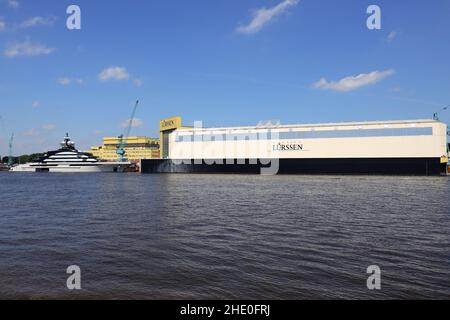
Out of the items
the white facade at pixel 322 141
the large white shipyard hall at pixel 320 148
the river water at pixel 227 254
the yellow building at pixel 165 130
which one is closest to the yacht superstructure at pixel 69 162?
the yellow building at pixel 165 130

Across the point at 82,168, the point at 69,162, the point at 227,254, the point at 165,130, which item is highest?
the point at 165,130

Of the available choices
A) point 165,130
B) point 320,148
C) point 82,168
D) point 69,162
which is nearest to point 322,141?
point 320,148

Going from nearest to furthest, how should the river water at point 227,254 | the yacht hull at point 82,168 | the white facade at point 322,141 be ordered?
1. the river water at point 227,254
2. the white facade at point 322,141
3. the yacht hull at point 82,168

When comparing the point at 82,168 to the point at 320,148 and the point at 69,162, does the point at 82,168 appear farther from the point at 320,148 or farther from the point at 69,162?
the point at 320,148

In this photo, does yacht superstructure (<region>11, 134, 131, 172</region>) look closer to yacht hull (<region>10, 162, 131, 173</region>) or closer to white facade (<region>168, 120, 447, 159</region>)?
yacht hull (<region>10, 162, 131, 173</region>)

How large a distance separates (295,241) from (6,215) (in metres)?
19.5

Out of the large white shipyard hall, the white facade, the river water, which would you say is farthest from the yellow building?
the river water

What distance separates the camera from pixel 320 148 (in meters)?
84.3

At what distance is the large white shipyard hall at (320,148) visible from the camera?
7794 cm

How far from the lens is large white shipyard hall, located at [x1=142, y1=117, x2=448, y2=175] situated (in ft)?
256

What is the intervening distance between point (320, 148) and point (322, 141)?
173 centimetres

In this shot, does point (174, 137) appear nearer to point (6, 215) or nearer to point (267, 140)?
point (267, 140)

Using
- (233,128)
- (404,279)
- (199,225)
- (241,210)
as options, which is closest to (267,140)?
(233,128)

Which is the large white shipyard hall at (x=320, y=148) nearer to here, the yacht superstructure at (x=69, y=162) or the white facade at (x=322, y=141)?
the white facade at (x=322, y=141)
